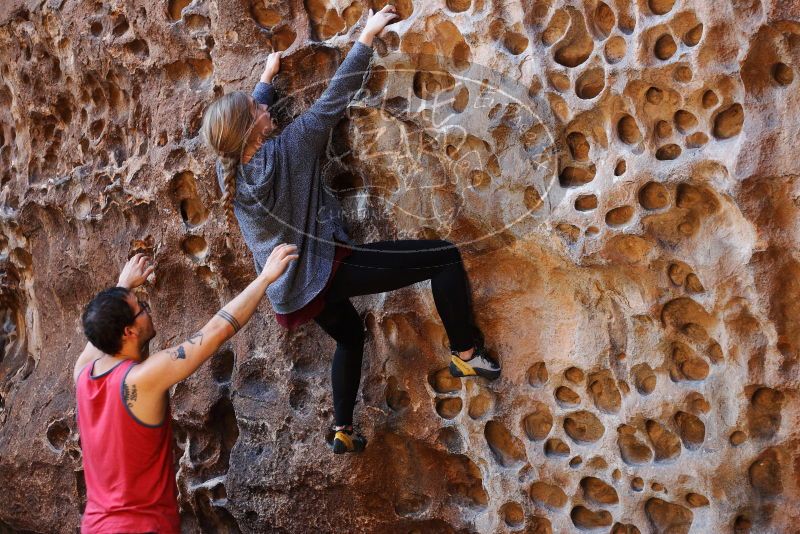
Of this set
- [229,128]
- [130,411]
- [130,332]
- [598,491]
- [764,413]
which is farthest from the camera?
[598,491]

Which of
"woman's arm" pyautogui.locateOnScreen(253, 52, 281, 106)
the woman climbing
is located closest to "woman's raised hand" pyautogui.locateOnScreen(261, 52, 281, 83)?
"woman's arm" pyautogui.locateOnScreen(253, 52, 281, 106)

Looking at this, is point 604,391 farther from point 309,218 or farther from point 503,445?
point 309,218

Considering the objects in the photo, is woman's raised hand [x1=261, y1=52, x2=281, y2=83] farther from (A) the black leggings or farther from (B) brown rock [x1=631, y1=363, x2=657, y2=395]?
(B) brown rock [x1=631, y1=363, x2=657, y2=395]

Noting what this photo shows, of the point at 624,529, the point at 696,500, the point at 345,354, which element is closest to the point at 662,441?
the point at 696,500

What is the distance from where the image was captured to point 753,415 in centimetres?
271

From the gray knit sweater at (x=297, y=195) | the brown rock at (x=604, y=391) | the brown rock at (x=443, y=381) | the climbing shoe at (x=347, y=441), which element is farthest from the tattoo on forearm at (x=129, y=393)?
the brown rock at (x=604, y=391)

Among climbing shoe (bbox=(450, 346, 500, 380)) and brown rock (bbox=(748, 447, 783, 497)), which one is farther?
climbing shoe (bbox=(450, 346, 500, 380))

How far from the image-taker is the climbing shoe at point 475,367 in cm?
306

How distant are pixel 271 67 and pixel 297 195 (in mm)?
531

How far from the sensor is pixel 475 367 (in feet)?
10.1

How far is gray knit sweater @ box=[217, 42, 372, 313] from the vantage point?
290 centimetres

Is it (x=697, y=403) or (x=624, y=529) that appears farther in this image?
(x=624, y=529)

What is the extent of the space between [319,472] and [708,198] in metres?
1.66

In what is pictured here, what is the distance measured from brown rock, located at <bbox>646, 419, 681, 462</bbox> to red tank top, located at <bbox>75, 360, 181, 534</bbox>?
144 centimetres
